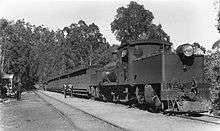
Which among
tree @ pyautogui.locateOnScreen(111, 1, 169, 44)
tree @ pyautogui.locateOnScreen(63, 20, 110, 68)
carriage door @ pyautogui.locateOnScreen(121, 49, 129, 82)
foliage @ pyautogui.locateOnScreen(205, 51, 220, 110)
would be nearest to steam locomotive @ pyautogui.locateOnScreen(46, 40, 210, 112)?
carriage door @ pyautogui.locateOnScreen(121, 49, 129, 82)

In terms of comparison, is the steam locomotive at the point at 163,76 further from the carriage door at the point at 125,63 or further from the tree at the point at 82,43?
the tree at the point at 82,43

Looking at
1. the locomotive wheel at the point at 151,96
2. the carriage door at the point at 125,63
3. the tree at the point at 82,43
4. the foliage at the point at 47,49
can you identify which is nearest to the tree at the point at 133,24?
the foliage at the point at 47,49

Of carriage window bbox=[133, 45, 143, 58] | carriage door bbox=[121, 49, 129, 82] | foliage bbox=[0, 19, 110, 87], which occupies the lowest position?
carriage door bbox=[121, 49, 129, 82]

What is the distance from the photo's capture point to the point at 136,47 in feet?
60.3

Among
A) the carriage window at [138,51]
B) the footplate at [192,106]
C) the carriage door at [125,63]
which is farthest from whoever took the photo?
the carriage door at [125,63]

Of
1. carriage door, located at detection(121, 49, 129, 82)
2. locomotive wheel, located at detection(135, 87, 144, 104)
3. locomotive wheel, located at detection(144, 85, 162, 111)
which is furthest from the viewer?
carriage door, located at detection(121, 49, 129, 82)

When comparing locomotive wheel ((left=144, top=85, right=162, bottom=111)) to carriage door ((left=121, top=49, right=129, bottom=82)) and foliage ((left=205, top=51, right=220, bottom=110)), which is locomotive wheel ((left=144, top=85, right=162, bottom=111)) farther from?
carriage door ((left=121, top=49, right=129, bottom=82))

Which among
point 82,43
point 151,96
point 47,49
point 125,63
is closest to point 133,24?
point 82,43

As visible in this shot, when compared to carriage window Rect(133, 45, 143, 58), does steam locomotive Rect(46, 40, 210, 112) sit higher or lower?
lower

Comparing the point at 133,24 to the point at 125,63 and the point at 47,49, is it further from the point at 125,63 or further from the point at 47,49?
the point at 125,63

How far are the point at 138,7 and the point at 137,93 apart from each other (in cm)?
5667

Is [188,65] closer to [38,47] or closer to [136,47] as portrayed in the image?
[136,47]

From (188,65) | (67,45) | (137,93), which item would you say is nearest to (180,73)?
(188,65)

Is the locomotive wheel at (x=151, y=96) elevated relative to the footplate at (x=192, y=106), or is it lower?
elevated
